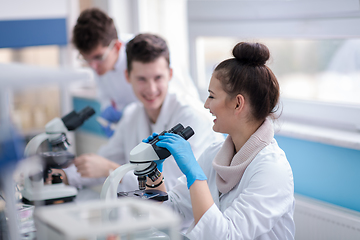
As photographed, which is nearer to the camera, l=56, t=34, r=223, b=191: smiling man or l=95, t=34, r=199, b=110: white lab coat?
l=56, t=34, r=223, b=191: smiling man

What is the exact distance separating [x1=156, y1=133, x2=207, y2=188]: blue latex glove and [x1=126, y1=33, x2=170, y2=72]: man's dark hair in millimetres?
740

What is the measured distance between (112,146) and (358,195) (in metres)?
1.34

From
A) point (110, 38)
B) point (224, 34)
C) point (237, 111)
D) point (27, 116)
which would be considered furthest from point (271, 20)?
point (27, 116)

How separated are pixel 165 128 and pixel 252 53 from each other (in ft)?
2.54

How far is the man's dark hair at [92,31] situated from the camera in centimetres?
230

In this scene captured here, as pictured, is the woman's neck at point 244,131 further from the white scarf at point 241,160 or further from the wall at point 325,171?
the wall at point 325,171

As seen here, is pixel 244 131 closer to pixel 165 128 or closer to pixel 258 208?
pixel 258 208

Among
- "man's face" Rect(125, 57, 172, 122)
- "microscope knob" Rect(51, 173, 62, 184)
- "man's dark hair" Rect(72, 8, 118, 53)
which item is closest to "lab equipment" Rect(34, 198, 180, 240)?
"microscope knob" Rect(51, 173, 62, 184)

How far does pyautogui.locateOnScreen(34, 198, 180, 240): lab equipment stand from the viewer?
65 cm

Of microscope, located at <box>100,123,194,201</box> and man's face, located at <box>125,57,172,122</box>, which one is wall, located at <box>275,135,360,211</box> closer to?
man's face, located at <box>125,57,172,122</box>

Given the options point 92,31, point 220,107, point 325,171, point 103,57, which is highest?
point 92,31

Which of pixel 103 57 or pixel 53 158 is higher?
pixel 103 57

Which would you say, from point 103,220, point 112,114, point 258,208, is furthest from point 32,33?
point 103,220

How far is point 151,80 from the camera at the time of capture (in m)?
1.91
